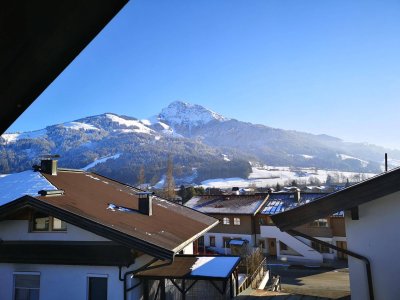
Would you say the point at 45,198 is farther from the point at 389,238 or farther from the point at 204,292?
the point at 389,238

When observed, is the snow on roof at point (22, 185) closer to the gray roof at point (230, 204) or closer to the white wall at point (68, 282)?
the white wall at point (68, 282)

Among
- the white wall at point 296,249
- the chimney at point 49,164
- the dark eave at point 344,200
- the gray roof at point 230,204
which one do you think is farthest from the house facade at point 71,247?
the gray roof at point 230,204

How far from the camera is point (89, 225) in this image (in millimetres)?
10086

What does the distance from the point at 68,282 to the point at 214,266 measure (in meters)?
4.98

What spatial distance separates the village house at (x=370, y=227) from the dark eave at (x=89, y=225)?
480cm

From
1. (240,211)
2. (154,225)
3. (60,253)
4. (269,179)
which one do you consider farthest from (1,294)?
(269,179)

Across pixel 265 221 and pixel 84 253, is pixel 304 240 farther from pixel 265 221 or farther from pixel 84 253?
pixel 84 253

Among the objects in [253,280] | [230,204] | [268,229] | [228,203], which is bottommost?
[253,280]

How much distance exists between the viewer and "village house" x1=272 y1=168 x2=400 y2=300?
5742 millimetres

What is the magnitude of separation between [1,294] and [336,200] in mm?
11336

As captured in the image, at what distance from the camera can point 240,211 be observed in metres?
37.1

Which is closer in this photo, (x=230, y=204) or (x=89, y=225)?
(x=89, y=225)

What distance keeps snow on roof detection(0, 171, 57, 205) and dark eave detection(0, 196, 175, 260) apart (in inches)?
25.6

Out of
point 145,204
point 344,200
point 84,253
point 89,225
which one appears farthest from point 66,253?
point 344,200
